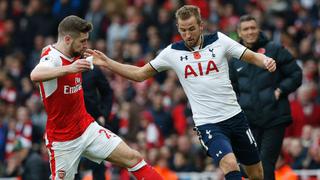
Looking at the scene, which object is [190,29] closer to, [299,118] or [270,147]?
[270,147]

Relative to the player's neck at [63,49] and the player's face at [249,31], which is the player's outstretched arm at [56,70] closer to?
the player's neck at [63,49]

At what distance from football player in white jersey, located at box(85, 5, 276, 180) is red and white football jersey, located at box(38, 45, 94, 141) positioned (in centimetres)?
37

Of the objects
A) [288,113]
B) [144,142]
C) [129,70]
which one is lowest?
[144,142]

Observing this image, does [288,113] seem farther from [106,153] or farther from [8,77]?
[8,77]

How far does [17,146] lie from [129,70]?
273 inches

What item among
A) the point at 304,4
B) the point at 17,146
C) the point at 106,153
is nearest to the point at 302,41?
the point at 304,4

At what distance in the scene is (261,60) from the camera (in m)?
11.2

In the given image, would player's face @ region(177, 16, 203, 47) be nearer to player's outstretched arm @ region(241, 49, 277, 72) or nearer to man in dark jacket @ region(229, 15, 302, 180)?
player's outstretched arm @ region(241, 49, 277, 72)

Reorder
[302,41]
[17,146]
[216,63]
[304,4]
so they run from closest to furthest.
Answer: [216,63]
[17,146]
[302,41]
[304,4]

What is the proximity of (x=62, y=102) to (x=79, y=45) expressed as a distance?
704 mm

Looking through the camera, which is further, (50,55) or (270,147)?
(270,147)

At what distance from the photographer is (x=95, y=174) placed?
13.4m

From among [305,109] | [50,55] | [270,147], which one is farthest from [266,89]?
[305,109]

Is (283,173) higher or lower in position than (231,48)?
lower
